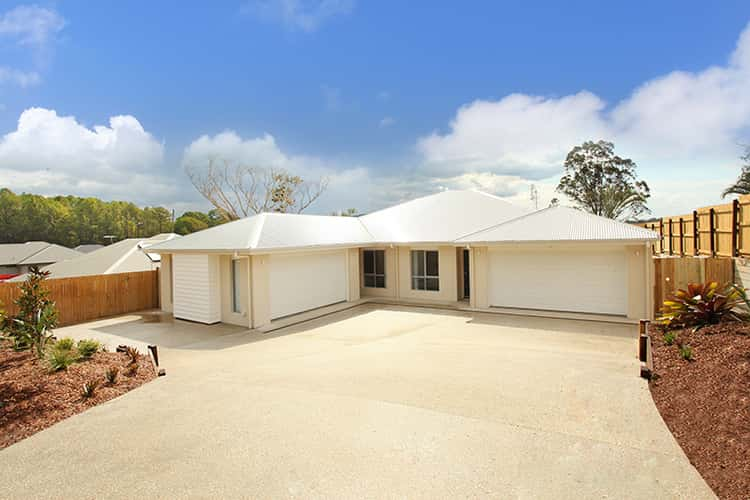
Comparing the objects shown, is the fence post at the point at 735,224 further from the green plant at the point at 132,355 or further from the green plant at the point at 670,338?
the green plant at the point at 132,355

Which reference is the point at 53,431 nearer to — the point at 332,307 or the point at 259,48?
the point at 332,307

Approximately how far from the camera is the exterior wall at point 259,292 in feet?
41.2

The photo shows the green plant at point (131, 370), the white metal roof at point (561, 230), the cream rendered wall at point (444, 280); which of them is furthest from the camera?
the cream rendered wall at point (444, 280)

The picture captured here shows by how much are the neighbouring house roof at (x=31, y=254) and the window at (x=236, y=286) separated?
34.4m

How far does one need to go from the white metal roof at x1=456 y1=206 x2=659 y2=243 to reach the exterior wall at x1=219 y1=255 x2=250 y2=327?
7.53 m

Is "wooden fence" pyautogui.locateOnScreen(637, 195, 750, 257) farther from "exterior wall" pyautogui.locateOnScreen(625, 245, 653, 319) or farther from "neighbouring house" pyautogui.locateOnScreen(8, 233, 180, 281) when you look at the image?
"neighbouring house" pyautogui.locateOnScreen(8, 233, 180, 281)

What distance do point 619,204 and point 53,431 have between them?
36.8 meters

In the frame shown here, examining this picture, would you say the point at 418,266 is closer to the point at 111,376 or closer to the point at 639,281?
the point at 639,281

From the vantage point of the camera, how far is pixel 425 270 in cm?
1697

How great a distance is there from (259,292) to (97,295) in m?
7.20

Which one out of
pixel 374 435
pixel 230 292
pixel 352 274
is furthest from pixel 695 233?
pixel 230 292

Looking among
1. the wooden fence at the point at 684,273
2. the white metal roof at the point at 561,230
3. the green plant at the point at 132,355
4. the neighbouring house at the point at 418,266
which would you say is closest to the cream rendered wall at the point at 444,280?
the neighbouring house at the point at 418,266

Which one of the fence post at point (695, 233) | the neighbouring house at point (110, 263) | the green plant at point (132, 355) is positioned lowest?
the green plant at point (132, 355)

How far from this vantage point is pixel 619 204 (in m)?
32.6
